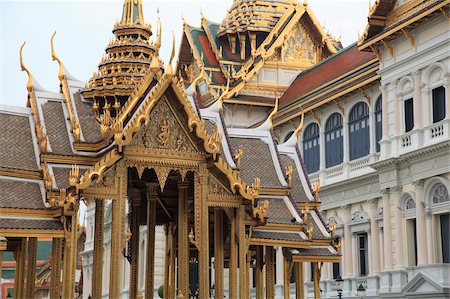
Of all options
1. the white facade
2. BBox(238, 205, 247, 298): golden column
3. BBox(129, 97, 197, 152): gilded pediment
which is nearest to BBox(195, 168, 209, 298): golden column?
BBox(129, 97, 197, 152): gilded pediment

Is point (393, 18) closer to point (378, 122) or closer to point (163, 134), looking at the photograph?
point (378, 122)

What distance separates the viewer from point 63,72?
15328 millimetres

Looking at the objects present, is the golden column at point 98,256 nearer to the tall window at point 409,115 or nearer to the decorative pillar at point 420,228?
the decorative pillar at point 420,228

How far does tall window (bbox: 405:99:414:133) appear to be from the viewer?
3097 centimetres

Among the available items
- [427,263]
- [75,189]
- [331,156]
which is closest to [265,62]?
[331,156]

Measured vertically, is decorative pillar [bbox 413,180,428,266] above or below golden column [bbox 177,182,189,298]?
above

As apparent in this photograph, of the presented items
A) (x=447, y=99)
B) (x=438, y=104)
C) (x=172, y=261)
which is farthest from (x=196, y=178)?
(x=438, y=104)

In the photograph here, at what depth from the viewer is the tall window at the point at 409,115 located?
1219 inches

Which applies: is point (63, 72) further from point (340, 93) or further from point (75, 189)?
point (340, 93)

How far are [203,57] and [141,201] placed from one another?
116 ft

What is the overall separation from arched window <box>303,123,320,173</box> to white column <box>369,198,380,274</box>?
6.19 m

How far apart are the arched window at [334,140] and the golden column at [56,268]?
25930 millimetres

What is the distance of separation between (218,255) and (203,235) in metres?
1.22

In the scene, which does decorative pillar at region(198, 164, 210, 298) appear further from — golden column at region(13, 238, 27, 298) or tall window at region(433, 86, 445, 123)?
tall window at region(433, 86, 445, 123)
